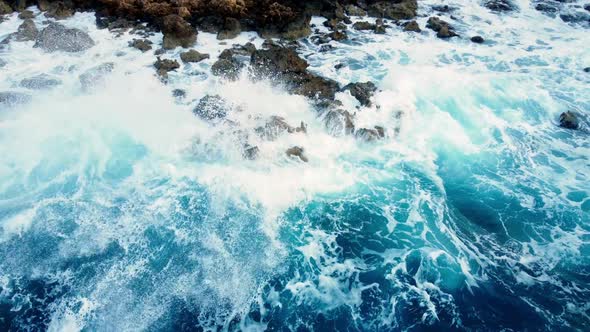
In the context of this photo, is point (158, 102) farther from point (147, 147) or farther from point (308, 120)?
point (308, 120)

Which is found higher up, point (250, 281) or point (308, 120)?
point (308, 120)

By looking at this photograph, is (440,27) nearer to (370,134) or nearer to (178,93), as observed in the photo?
(370,134)

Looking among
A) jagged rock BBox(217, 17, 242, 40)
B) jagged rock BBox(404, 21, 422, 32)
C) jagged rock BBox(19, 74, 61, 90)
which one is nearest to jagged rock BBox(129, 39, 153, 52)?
jagged rock BBox(217, 17, 242, 40)

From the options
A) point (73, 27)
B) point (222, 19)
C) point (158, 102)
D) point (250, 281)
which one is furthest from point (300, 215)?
point (73, 27)

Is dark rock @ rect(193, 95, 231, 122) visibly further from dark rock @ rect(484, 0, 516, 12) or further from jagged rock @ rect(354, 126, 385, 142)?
dark rock @ rect(484, 0, 516, 12)

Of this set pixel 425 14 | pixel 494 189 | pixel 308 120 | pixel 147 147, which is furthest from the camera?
pixel 425 14

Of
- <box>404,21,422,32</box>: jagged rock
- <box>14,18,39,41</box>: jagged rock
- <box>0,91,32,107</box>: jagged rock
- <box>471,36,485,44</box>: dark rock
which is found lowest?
<box>0,91,32,107</box>: jagged rock

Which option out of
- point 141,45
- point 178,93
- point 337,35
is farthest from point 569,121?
point 141,45
